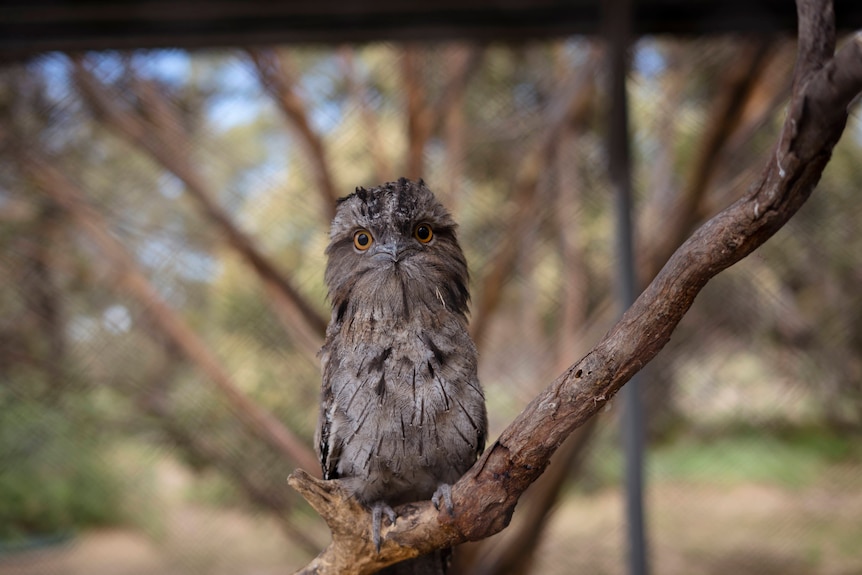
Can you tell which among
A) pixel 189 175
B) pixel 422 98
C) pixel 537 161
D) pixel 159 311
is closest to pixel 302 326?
pixel 159 311

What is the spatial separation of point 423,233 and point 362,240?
10cm

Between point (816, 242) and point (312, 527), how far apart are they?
7.82ft

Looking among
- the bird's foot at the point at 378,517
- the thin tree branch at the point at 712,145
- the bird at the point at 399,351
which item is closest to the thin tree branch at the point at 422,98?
the thin tree branch at the point at 712,145

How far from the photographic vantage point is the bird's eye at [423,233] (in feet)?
3.82

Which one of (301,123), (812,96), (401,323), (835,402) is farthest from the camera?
(835,402)

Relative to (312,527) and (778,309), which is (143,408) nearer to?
(312,527)

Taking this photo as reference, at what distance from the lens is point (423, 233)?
118cm

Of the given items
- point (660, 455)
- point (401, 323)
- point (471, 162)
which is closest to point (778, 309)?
point (660, 455)

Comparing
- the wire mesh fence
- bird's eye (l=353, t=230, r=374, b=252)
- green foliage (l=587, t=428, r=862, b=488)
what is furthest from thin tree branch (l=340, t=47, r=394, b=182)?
bird's eye (l=353, t=230, r=374, b=252)

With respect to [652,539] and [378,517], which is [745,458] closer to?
[652,539]

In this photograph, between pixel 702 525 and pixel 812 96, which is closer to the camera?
pixel 812 96

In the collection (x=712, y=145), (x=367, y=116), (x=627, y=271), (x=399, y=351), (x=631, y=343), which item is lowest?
(x=631, y=343)

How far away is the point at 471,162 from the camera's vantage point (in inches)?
116

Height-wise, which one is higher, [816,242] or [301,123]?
[301,123]
